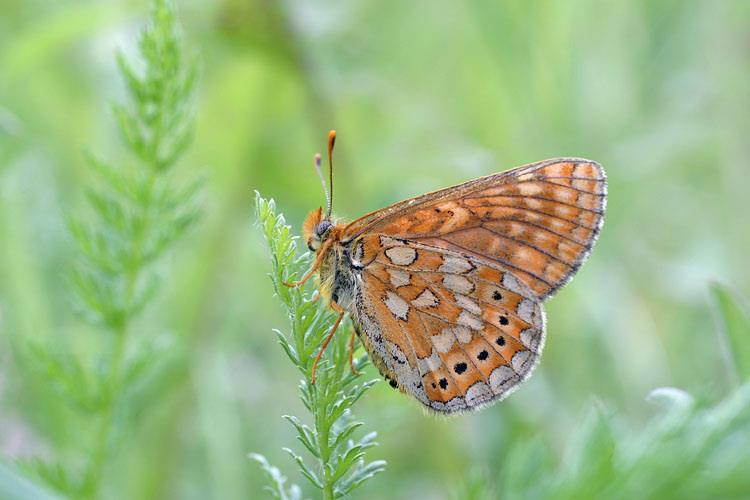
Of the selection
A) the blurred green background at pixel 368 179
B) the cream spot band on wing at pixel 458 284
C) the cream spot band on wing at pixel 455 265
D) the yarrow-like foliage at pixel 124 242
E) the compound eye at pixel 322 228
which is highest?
the blurred green background at pixel 368 179

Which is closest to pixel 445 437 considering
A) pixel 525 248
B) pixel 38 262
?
pixel 525 248

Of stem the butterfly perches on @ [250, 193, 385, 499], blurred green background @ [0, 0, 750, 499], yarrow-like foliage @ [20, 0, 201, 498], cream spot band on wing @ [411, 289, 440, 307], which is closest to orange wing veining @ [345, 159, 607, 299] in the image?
cream spot band on wing @ [411, 289, 440, 307]

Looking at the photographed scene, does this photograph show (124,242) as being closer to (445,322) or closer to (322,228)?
(322,228)

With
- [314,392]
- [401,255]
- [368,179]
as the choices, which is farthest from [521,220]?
[314,392]

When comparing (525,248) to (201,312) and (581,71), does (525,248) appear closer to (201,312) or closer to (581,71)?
(201,312)

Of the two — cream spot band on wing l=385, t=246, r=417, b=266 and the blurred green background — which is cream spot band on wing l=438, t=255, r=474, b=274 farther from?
the blurred green background

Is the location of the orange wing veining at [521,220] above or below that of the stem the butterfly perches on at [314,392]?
above

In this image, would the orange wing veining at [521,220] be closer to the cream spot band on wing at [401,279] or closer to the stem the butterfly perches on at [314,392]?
the cream spot band on wing at [401,279]

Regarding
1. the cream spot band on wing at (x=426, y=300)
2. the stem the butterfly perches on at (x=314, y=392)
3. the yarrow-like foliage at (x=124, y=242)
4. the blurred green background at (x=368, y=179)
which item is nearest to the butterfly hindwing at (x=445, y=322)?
the cream spot band on wing at (x=426, y=300)
